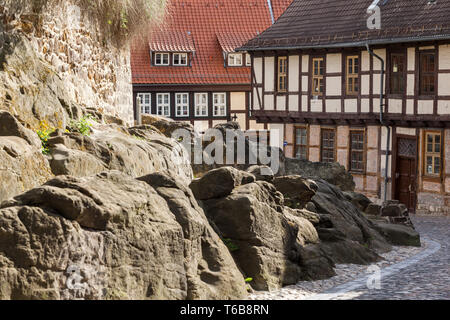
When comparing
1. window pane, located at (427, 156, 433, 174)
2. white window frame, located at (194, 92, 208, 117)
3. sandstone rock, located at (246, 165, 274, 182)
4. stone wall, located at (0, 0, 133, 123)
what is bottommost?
window pane, located at (427, 156, 433, 174)

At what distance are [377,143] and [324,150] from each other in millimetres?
2394

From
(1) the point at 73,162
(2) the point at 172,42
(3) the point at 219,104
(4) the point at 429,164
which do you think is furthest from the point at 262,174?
(2) the point at 172,42

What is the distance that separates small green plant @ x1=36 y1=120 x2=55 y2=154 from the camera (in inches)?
391

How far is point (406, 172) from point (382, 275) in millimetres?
13429

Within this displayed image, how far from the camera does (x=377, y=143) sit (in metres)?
26.7

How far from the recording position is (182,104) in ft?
122

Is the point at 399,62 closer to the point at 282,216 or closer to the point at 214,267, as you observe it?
the point at 282,216

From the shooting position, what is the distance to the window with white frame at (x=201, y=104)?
3728cm

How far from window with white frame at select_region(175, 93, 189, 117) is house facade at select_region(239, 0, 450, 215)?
24.4 ft

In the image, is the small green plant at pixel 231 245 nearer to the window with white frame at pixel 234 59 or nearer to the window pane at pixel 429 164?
the window pane at pixel 429 164

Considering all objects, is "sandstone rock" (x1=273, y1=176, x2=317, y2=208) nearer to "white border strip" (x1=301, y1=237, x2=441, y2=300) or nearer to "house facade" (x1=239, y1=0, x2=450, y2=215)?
"white border strip" (x1=301, y1=237, x2=441, y2=300)

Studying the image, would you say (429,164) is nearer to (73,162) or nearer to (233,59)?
(233,59)

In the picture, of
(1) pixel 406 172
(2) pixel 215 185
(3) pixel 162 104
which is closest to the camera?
(2) pixel 215 185

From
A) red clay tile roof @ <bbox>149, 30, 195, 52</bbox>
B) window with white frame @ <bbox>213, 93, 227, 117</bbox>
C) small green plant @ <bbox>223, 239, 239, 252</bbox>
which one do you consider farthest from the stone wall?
red clay tile roof @ <bbox>149, 30, 195, 52</bbox>
